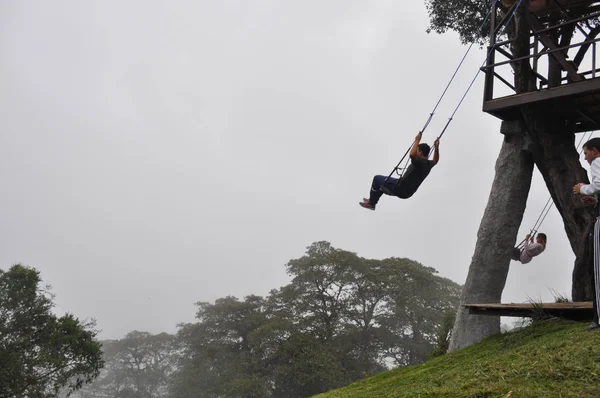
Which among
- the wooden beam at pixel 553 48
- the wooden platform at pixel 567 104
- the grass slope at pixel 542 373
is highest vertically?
the wooden beam at pixel 553 48

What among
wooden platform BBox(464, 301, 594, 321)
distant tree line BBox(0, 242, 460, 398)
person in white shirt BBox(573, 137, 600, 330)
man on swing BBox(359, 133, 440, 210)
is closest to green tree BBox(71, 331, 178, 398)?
distant tree line BBox(0, 242, 460, 398)

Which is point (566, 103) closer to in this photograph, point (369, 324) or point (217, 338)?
point (369, 324)

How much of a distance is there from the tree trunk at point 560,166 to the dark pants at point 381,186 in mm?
2408

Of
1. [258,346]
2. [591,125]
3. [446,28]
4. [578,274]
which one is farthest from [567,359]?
[258,346]

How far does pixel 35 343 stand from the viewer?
19.2 metres

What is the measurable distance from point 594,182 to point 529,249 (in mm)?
4488

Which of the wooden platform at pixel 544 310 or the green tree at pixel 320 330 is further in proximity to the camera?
the green tree at pixel 320 330

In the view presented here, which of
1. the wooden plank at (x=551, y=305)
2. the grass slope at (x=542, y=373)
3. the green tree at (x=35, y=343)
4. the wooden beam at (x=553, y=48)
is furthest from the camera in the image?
the green tree at (x=35, y=343)

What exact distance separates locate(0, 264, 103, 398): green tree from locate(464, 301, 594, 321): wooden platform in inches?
745

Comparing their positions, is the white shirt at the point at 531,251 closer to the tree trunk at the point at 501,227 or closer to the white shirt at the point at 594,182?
the tree trunk at the point at 501,227

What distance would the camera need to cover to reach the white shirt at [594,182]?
403cm

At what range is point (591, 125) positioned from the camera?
7.78m

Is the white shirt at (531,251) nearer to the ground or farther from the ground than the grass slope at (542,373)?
farther from the ground

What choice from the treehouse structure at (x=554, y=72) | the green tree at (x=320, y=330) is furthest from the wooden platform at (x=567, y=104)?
the green tree at (x=320, y=330)
